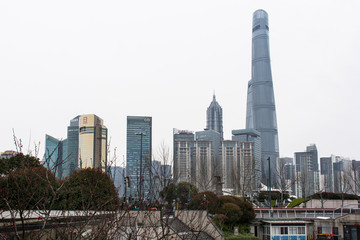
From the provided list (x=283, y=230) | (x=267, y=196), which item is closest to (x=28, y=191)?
(x=283, y=230)

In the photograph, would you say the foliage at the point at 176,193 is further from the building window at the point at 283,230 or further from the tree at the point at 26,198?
the building window at the point at 283,230

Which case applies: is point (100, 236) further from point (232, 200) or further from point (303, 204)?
point (303, 204)

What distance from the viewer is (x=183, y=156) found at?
7441 inches

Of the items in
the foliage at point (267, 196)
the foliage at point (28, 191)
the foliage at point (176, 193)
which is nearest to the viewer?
the foliage at point (28, 191)

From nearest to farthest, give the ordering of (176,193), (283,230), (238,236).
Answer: (238,236) < (283,230) < (176,193)

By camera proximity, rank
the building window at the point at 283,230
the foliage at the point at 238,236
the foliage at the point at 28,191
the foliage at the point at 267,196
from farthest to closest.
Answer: the foliage at the point at 267,196, the building window at the point at 283,230, the foliage at the point at 238,236, the foliage at the point at 28,191

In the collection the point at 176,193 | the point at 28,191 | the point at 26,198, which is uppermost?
the point at 28,191

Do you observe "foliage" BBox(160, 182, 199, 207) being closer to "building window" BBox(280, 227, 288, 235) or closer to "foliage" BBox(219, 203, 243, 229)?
"foliage" BBox(219, 203, 243, 229)

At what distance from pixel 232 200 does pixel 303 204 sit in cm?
2032

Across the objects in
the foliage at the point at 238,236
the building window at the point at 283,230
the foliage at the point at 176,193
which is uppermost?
the foliage at the point at 176,193

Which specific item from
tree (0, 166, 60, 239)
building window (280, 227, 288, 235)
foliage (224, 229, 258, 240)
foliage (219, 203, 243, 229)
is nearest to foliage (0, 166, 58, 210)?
tree (0, 166, 60, 239)

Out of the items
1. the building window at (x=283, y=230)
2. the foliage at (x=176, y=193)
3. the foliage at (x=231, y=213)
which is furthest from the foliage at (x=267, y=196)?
the foliage at (x=231, y=213)

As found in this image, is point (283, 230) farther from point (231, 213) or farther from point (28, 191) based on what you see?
point (28, 191)

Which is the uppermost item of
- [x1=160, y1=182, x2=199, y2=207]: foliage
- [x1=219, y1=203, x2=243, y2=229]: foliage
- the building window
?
[x1=160, y1=182, x2=199, y2=207]: foliage
